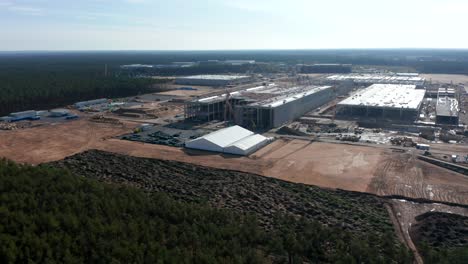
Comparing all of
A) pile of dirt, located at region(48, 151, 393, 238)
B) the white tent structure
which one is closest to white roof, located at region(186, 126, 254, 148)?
the white tent structure

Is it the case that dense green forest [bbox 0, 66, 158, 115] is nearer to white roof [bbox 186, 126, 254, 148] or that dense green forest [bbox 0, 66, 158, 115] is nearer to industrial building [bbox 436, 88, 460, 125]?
white roof [bbox 186, 126, 254, 148]

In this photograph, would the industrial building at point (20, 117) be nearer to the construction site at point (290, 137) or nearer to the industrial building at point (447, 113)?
the construction site at point (290, 137)

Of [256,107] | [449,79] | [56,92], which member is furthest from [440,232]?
[449,79]

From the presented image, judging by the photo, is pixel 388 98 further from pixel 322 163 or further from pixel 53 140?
pixel 53 140

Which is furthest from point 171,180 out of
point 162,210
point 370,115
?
point 370,115

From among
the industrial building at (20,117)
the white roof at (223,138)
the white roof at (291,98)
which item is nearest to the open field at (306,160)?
the white roof at (223,138)

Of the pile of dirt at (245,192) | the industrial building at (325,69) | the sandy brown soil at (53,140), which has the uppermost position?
the industrial building at (325,69)
